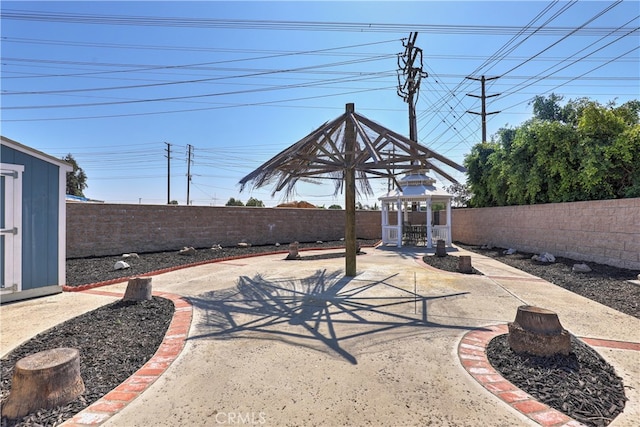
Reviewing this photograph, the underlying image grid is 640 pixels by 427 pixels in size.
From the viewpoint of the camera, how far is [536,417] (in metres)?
2.19

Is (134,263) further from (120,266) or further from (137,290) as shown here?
(137,290)

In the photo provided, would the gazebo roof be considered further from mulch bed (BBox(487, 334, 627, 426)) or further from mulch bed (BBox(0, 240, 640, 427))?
mulch bed (BBox(487, 334, 627, 426))

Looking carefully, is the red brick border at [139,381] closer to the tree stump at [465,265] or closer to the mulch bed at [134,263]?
the mulch bed at [134,263]

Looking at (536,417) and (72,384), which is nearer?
(536,417)

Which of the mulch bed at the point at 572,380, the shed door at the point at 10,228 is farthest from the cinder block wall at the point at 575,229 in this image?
the shed door at the point at 10,228

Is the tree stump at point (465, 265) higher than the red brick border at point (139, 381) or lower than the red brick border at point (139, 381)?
higher

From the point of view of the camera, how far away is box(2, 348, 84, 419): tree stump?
222cm

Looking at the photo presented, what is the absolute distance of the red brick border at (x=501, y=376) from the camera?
220cm

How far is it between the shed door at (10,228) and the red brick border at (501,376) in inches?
269

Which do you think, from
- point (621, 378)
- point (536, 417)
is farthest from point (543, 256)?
point (536, 417)

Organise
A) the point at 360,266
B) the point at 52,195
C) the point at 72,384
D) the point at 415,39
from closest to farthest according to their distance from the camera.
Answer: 1. the point at 72,384
2. the point at 52,195
3. the point at 360,266
4. the point at 415,39

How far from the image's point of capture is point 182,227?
11672 millimetres

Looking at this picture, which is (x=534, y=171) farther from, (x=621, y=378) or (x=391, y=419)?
(x=391, y=419)

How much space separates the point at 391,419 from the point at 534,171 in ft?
38.3
